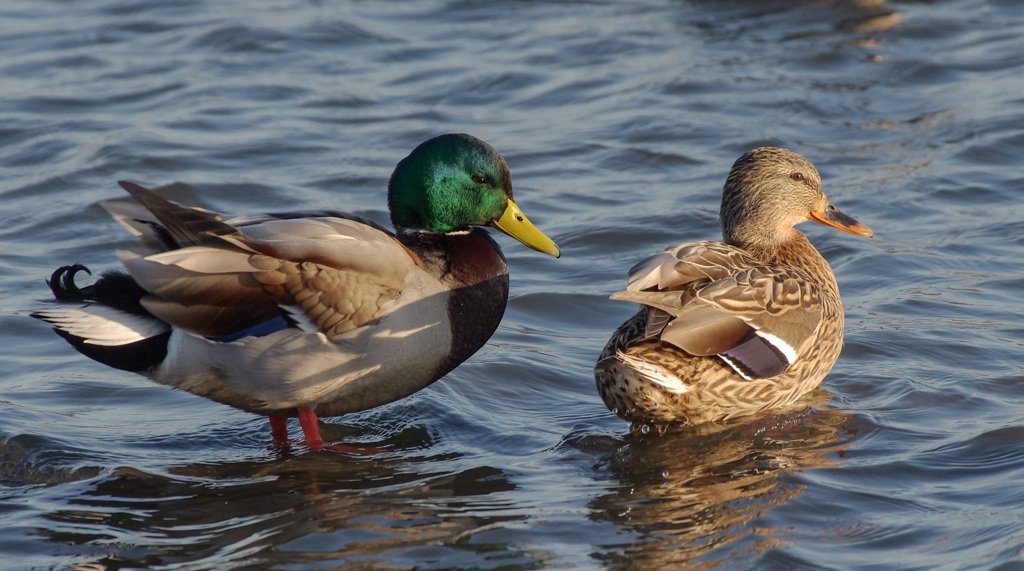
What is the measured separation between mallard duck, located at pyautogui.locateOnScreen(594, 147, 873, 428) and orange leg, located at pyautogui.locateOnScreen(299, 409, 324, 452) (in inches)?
47.6

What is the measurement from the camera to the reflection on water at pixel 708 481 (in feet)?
13.5

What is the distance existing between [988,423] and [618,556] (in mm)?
2012

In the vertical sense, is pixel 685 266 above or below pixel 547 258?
above

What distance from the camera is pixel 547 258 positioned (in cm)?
783

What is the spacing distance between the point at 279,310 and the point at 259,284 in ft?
0.42

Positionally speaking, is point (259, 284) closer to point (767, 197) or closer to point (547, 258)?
point (767, 197)

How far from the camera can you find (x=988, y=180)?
8.42m

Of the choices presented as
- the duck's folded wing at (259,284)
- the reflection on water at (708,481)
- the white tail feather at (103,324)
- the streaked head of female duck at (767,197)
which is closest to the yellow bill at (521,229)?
the duck's folded wing at (259,284)

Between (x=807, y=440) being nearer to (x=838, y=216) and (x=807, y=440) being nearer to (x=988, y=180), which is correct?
(x=838, y=216)

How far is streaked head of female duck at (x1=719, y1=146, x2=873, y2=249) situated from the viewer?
5.86 m

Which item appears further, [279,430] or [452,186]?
[279,430]

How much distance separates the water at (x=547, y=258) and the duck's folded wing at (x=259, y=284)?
65 centimetres

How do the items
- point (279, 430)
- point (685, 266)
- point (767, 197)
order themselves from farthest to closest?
point (767, 197) → point (279, 430) → point (685, 266)

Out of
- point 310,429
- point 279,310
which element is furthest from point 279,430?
point 279,310
